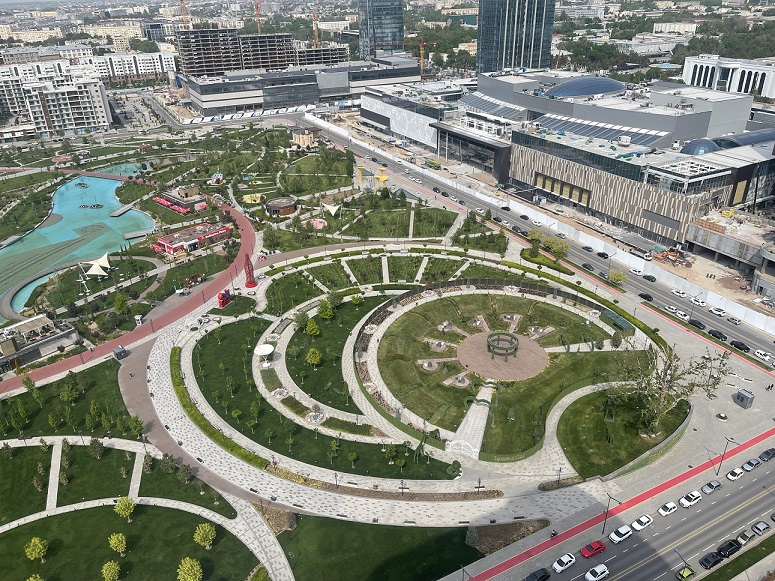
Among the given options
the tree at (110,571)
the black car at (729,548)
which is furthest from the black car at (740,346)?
the tree at (110,571)

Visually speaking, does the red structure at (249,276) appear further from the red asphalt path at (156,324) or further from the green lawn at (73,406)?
the green lawn at (73,406)

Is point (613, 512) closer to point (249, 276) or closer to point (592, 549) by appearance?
point (592, 549)

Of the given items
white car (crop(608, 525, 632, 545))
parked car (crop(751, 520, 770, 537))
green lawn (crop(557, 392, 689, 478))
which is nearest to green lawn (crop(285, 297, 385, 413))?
green lawn (crop(557, 392, 689, 478))

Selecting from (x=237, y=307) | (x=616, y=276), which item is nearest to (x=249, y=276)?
(x=237, y=307)

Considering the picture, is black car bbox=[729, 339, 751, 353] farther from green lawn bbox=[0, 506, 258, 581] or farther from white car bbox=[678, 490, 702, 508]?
green lawn bbox=[0, 506, 258, 581]

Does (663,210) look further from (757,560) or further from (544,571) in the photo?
(544,571)

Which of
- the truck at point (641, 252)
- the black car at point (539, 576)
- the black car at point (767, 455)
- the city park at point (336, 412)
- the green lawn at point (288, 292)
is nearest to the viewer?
the black car at point (539, 576)

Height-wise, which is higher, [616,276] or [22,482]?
[616,276]
